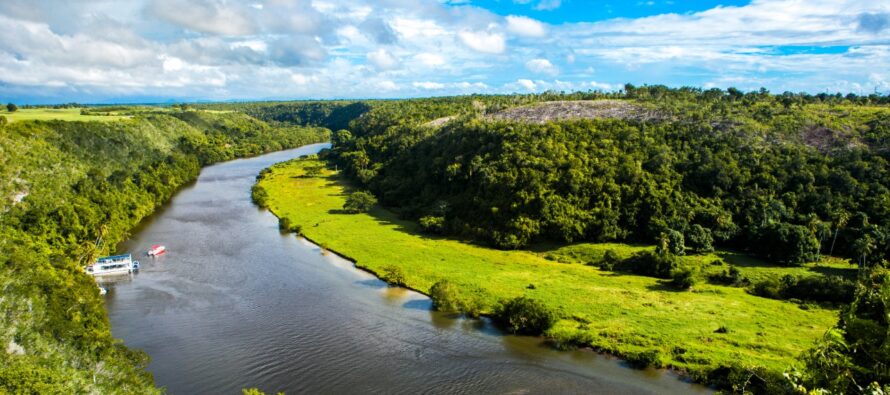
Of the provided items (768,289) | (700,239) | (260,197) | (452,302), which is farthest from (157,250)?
(768,289)

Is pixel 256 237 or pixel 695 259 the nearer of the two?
pixel 695 259

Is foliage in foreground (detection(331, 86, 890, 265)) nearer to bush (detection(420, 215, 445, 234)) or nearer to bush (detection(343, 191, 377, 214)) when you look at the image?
bush (detection(420, 215, 445, 234))

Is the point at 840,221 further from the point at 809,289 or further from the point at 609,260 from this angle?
the point at 609,260

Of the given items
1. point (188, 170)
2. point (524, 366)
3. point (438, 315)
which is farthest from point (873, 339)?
point (188, 170)

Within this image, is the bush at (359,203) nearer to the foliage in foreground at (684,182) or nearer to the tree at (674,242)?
the foliage in foreground at (684,182)

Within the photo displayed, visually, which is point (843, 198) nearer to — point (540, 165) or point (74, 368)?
point (540, 165)

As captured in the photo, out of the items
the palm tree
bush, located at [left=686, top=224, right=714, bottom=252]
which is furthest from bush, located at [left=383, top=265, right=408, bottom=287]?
the palm tree
